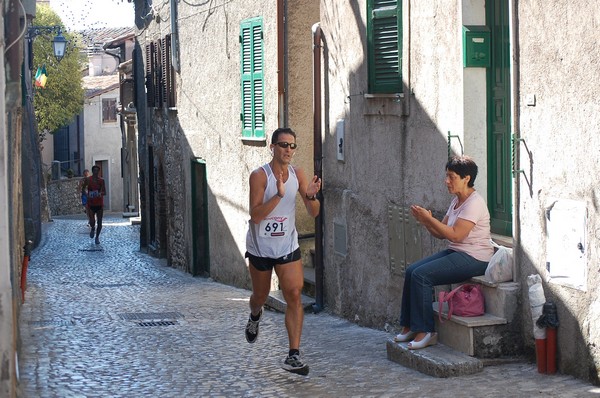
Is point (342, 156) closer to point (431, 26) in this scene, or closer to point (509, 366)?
point (431, 26)

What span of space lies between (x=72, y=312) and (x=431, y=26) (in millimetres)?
6370

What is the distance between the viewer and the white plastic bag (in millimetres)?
7750

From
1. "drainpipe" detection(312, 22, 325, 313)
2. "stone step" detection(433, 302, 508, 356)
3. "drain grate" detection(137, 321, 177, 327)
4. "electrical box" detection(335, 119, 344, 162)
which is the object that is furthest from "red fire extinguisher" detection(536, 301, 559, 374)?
"drain grate" detection(137, 321, 177, 327)

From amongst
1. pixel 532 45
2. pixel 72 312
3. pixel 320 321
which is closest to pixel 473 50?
pixel 532 45

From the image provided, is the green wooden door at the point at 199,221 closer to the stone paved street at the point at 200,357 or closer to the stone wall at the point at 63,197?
the stone paved street at the point at 200,357

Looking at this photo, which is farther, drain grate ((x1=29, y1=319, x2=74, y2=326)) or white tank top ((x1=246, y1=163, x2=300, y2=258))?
drain grate ((x1=29, y1=319, x2=74, y2=326))

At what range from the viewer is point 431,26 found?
929 centimetres

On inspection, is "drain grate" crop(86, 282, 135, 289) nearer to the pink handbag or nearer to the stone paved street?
the stone paved street

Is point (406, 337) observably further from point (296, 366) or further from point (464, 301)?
point (296, 366)

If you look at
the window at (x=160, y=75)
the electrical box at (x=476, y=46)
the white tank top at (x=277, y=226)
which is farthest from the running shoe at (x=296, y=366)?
the window at (x=160, y=75)

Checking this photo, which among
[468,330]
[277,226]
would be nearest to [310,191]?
[277,226]

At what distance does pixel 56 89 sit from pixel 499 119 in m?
43.9

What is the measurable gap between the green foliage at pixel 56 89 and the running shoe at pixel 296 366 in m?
43.9

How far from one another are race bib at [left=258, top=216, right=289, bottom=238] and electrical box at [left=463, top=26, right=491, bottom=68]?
2080 mm
